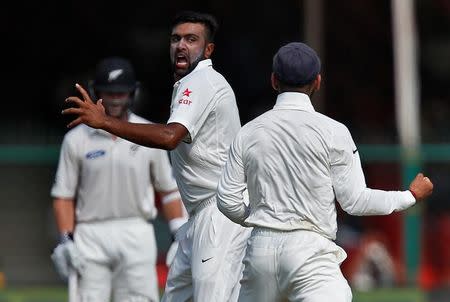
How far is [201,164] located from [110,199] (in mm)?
1808

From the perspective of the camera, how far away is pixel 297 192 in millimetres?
6734

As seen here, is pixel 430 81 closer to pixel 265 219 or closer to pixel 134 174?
pixel 134 174

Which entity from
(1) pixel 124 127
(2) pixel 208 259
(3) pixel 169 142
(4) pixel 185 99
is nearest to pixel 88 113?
(1) pixel 124 127

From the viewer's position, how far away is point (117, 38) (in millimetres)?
19922

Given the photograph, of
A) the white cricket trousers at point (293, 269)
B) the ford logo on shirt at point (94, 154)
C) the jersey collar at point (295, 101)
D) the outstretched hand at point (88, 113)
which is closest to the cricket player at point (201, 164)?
the outstretched hand at point (88, 113)

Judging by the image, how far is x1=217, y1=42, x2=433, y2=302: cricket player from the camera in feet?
21.9

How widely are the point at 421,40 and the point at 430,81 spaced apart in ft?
1.91

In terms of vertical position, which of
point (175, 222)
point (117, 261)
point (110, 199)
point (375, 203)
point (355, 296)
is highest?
point (375, 203)

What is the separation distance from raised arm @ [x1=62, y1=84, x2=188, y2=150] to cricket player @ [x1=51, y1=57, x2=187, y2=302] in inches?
86.2

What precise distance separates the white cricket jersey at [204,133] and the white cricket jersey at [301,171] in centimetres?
68

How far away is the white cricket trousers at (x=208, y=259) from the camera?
24.7ft

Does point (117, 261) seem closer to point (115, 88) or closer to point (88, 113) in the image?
point (115, 88)

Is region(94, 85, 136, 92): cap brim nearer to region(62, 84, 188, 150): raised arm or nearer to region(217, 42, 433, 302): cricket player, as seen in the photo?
region(62, 84, 188, 150): raised arm

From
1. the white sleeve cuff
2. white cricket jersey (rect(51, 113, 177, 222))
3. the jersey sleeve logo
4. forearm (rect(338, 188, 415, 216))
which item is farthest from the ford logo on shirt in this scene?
forearm (rect(338, 188, 415, 216))
